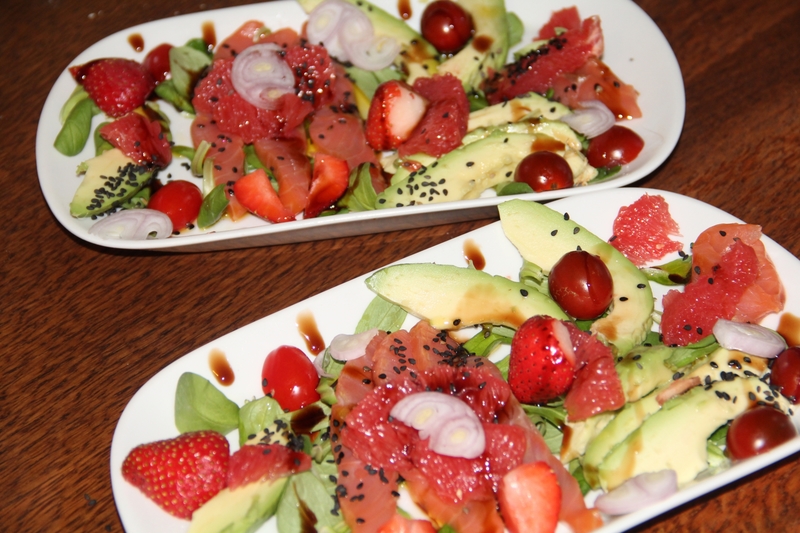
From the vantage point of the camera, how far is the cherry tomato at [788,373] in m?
1.70

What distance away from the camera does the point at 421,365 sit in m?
1.77

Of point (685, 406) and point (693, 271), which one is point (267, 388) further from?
point (693, 271)

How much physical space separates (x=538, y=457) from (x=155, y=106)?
1.73 meters

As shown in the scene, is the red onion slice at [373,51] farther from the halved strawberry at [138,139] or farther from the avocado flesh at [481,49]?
the halved strawberry at [138,139]

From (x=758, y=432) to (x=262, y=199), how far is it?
4.76ft

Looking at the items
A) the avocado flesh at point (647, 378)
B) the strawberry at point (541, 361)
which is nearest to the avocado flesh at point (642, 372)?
the avocado flesh at point (647, 378)

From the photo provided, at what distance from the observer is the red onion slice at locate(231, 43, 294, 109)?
2355 millimetres

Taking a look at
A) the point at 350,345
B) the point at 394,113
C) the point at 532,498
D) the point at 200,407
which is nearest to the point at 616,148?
the point at 394,113

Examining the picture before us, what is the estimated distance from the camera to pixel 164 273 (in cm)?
229

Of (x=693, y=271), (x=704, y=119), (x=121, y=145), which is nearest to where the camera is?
(x=693, y=271)

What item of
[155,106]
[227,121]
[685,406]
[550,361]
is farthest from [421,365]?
[155,106]

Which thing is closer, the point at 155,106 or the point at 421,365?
the point at 421,365

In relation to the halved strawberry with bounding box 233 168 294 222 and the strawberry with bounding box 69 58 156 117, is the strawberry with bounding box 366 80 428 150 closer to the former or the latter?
the halved strawberry with bounding box 233 168 294 222

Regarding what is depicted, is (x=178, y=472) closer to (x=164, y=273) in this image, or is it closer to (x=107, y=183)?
(x=164, y=273)
